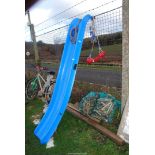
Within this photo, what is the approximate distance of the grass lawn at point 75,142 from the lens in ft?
9.71

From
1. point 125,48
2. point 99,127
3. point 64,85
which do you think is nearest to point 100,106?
point 99,127

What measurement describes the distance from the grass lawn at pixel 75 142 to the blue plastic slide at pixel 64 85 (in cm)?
17

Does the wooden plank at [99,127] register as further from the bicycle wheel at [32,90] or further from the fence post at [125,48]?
the bicycle wheel at [32,90]

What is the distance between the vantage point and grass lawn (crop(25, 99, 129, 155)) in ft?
9.71

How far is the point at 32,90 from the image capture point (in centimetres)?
601

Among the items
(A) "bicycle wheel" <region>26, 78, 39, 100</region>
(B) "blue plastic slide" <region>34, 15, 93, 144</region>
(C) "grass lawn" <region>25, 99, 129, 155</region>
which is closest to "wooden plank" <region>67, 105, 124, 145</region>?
(C) "grass lawn" <region>25, 99, 129, 155</region>

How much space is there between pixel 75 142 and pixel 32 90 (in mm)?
3069

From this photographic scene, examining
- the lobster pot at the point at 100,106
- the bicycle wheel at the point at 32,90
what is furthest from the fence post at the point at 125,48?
the bicycle wheel at the point at 32,90

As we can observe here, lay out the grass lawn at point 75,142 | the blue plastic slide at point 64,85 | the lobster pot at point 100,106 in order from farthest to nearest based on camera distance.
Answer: the lobster pot at point 100,106 < the blue plastic slide at point 64,85 < the grass lawn at point 75,142

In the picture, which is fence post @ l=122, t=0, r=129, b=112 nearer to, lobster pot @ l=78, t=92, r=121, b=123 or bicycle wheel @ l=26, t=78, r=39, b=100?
lobster pot @ l=78, t=92, r=121, b=123
